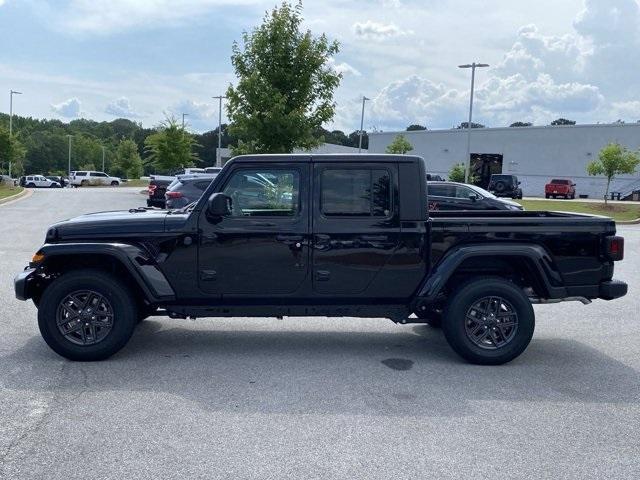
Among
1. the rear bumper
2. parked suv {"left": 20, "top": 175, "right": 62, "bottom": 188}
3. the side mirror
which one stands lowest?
the rear bumper

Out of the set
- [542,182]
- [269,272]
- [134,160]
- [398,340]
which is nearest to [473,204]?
[398,340]

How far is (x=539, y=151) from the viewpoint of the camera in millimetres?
60375

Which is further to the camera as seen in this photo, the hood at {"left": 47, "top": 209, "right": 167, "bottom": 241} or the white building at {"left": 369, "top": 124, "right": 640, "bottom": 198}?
the white building at {"left": 369, "top": 124, "right": 640, "bottom": 198}

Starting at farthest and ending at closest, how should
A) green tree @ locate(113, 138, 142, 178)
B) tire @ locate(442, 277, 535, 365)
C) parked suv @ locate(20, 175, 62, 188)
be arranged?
green tree @ locate(113, 138, 142, 178), parked suv @ locate(20, 175, 62, 188), tire @ locate(442, 277, 535, 365)

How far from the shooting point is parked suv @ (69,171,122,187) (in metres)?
66.0

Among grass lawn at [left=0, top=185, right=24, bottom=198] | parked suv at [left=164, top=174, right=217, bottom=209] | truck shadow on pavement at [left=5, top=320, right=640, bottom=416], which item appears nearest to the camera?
truck shadow on pavement at [left=5, top=320, right=640, bottom=416]

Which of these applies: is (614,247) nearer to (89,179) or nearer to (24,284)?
(24,284)

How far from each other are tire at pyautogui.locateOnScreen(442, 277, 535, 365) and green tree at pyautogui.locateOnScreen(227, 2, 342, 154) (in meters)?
16.0

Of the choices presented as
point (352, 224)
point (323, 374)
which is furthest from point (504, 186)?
point (323, 374)

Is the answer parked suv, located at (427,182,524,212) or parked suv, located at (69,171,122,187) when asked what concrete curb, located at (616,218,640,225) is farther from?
parked suv, located at (69,171,122,187)

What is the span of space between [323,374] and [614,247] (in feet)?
9.78

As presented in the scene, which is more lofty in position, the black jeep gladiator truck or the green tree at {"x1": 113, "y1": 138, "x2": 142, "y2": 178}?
the green tree at {"x1": 113, "y1": 138, "x2": 142, "y2": 178}

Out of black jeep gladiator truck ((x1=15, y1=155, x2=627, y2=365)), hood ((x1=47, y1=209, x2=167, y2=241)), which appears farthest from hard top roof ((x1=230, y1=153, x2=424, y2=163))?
hood ((x1=47, y1=209, x2=167, y2=241))

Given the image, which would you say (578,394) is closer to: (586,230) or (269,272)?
(586,230)
